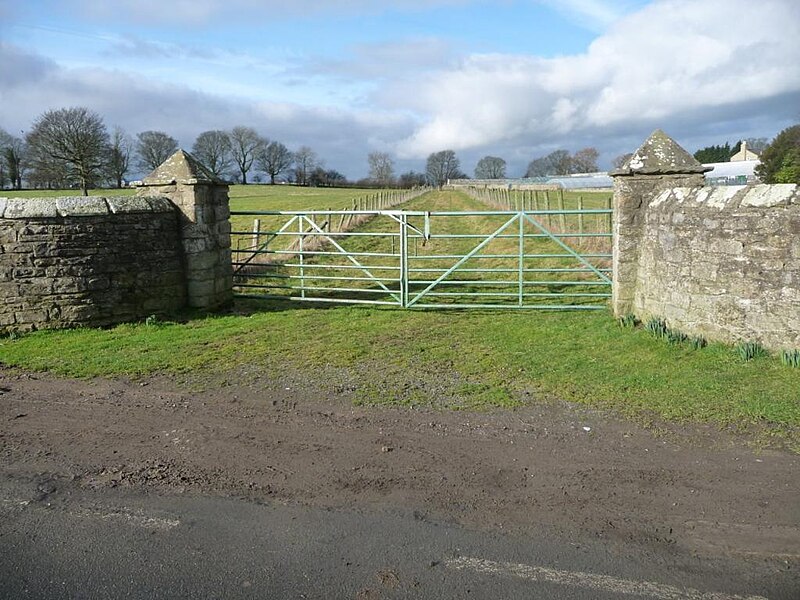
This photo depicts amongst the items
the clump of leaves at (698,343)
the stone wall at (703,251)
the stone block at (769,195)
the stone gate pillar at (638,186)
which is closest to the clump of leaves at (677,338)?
the stone wall at (703,251)

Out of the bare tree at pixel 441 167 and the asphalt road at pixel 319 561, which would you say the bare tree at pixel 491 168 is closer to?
the bare tree at pixel 441 167

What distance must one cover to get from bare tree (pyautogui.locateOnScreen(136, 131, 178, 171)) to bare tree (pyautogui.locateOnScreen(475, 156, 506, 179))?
178ft

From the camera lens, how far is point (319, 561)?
3195 millimetres

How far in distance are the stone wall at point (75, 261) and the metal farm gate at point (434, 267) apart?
1941 mm

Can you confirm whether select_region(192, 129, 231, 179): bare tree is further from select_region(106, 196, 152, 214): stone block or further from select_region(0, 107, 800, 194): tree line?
select_region(106, 196, 152, 214): stone block

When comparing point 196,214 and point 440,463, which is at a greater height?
point 196,214

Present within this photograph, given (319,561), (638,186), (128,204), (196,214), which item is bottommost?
(319,561)

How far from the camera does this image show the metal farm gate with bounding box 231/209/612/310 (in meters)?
9.79

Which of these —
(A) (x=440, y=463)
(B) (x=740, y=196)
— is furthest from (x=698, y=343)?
(A) (x=440, y=463)

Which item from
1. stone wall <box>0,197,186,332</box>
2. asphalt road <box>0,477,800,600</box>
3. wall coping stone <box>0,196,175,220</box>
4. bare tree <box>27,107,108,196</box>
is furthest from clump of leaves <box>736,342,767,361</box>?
bare tree <box>27,107,108,196</box>

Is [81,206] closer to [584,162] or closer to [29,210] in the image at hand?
[29,210]

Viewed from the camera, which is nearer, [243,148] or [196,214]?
[196,214]

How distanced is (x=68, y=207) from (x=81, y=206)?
0.16m

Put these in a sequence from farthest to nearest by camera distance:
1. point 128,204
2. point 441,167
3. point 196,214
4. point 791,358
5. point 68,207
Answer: point 441,167 → point 196,214 → point 128,204 → point 68,207 → point 791,358
